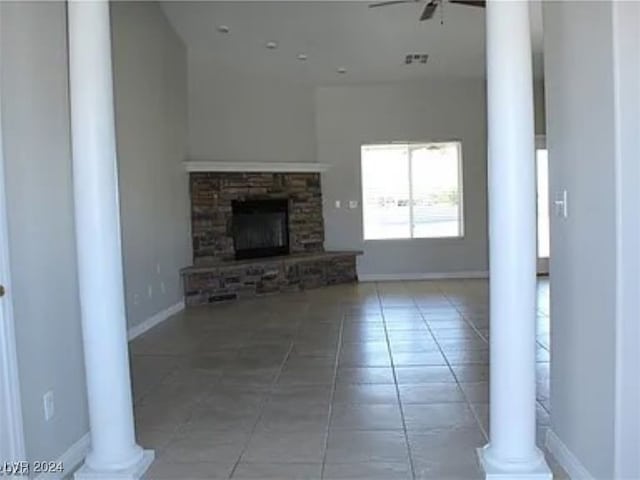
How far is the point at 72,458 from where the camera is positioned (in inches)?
111

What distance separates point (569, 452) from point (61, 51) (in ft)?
9.39

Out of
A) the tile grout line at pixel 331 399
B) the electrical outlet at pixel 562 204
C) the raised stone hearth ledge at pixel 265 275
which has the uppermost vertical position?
the electrical outlet at pixel 562 204

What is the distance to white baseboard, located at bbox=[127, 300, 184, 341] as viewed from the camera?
5.67m

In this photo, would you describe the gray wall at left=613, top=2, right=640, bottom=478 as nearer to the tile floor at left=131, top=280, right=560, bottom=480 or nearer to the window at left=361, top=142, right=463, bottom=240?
the tile floor at left=131, top=280, right=560, bottom=480

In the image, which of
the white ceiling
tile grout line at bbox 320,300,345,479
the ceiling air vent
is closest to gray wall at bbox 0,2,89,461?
tile grout line at bbox 320,300,345,479

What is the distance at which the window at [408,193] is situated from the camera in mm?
9539

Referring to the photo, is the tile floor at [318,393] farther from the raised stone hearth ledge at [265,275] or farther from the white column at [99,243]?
the raised stone hearth ledge at [265,275]

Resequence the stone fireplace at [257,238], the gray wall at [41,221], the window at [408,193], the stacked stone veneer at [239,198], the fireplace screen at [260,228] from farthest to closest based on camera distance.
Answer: the window at [408,193] → the fireplace screen at [260,228] → the stacked stone veneer at [239,198] → the stone fireplace at [257,238] → the gray wall at [41,221]

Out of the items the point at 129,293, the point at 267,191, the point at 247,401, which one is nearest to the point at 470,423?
the point at 247,401

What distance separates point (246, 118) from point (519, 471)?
696cm

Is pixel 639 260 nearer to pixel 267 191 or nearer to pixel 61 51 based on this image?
pixel 61 51

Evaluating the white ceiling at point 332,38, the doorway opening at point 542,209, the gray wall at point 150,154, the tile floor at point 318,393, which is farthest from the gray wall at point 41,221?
the doorway opening at point 542,209

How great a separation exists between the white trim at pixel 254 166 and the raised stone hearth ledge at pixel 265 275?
122 cm

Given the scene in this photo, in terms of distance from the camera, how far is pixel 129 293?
5648mm
